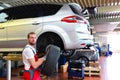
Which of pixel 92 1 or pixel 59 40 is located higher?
pixel 92 1

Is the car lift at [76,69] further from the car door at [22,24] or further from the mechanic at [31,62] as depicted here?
the mechanic at [31,62]

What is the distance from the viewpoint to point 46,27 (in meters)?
4.20

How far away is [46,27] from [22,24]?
0.67 metres

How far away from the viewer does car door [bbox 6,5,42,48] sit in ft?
14.1

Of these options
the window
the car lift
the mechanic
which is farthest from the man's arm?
the car lift

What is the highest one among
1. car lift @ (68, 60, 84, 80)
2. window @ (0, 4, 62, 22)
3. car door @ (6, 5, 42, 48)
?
window @ (0, 4, 62, 22)

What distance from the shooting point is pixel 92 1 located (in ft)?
26.7

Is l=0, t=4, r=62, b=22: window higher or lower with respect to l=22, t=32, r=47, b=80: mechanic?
higher

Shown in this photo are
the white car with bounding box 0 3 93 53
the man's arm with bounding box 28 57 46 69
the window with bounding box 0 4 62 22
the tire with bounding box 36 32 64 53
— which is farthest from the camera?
the window with bounding box 0 4 62 22

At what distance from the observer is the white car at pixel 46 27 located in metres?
4.09

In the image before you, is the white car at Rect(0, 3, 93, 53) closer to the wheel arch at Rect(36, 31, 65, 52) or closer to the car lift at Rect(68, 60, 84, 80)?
the wheel arch at Rect(36, 31, 65, 52)

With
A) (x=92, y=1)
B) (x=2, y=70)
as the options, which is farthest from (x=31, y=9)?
(x=92, y=1)

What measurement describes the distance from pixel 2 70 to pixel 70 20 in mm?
4391

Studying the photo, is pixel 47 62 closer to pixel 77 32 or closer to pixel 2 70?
pixel 77 32
